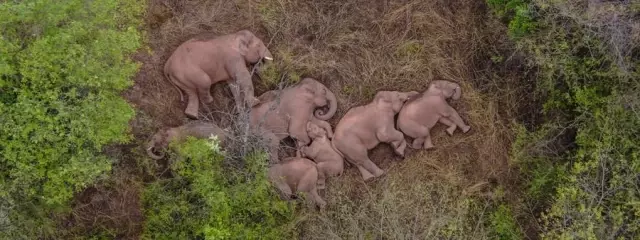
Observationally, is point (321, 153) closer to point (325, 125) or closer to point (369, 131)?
point (325, 125)

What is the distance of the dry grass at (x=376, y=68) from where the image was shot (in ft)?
21.5

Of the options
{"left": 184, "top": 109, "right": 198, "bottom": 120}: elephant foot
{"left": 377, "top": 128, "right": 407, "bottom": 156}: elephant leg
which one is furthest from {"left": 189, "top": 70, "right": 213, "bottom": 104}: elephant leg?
{"left": 377, "top": 128, "right": 407, "bottom": 156}: elephant leg

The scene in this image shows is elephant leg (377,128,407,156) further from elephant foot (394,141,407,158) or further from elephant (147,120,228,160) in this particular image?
elephant (147,120,228,160)

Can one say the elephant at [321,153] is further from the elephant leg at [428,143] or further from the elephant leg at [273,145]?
the elephant leg at [428,143]

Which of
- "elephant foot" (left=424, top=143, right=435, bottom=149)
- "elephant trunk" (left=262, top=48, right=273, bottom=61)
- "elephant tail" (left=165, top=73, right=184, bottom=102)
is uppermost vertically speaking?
"elephant trunk" (left=262, top=48, right=273, bottom=61)

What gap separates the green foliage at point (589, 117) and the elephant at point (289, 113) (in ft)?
8.09

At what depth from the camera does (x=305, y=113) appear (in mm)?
6449

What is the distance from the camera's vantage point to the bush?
4.89 m

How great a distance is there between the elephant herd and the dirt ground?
19 centimetres

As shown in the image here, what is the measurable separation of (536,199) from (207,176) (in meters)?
3.81

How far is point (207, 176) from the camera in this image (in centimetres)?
569

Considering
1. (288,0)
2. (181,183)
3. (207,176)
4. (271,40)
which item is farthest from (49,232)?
(288,0)

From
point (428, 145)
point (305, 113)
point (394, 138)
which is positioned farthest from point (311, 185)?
point (428, 145)

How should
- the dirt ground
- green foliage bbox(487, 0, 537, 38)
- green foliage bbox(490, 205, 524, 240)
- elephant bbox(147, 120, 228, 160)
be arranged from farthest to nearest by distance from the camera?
the dirt ground
green foliage bbox(490, 205, 524, 240)
elephant bbox(147, 120, 228, 160)
green foliage bbox(487, 0, 537, 38)
